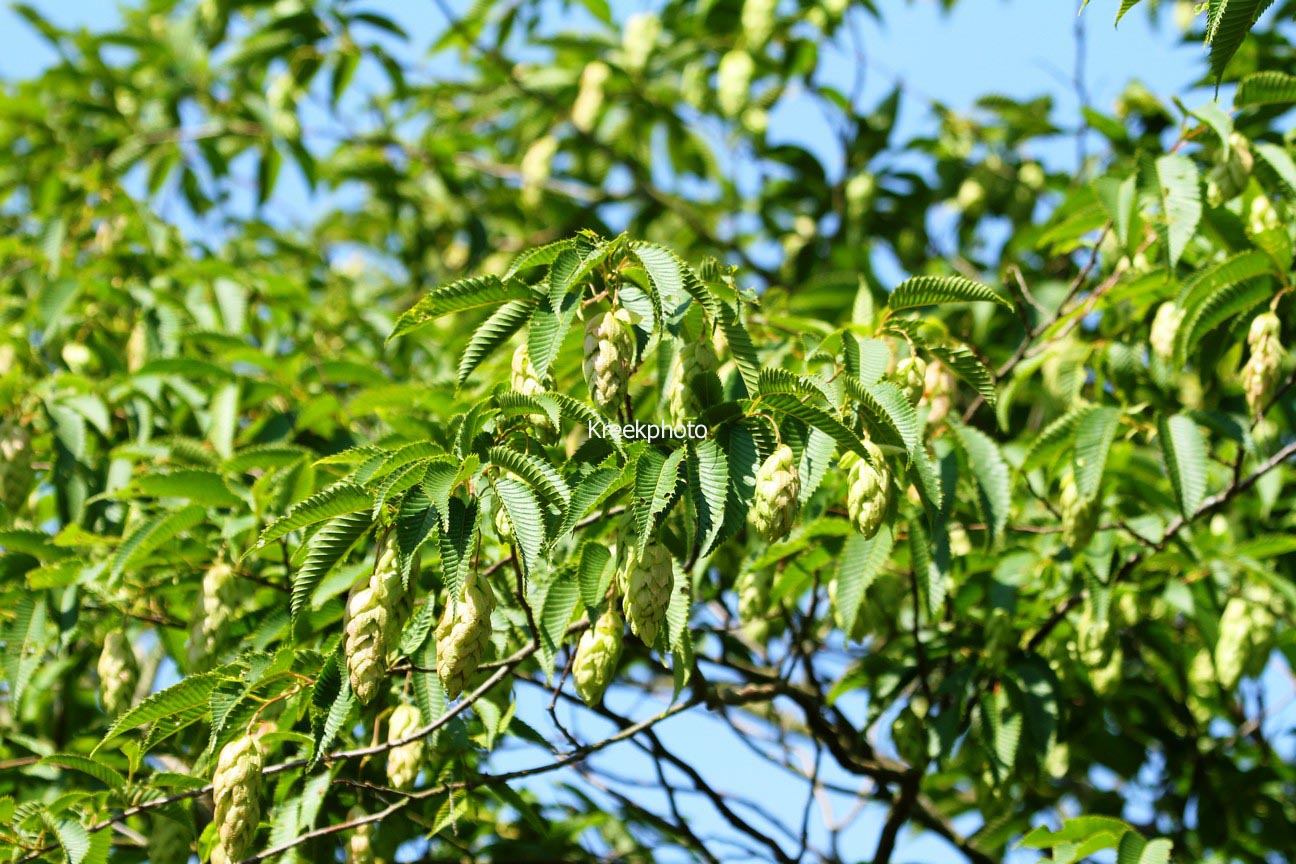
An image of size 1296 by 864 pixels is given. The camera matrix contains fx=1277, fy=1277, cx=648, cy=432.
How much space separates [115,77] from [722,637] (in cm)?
364

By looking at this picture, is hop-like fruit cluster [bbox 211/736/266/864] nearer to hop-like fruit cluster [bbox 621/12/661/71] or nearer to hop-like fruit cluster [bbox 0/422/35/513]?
hop-like fruit cluster [bbox 0/422/35/513]

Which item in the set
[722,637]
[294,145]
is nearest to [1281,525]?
[722,637]

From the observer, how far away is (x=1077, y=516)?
247cm

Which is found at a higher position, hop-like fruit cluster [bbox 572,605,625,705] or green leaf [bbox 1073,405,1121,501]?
green leaf [bbox 1073,405,1121,501]

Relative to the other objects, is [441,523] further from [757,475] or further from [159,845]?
[159,845]

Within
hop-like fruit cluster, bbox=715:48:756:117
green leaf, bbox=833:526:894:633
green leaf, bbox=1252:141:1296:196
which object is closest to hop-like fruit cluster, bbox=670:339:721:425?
green leaf, bbox=833:526:894:633

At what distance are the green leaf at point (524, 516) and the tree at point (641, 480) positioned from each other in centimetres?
3

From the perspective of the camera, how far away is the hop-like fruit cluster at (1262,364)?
238cm

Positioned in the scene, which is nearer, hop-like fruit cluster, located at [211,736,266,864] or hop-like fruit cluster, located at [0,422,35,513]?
hop-like fruit cluster, located at [211,736,266,864]

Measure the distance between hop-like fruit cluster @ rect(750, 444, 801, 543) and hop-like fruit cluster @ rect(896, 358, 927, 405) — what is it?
1.44 feet

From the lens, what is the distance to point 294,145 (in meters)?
4.79

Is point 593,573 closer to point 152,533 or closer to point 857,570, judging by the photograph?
point 857,570

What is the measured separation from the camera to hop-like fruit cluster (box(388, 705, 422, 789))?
2.21m

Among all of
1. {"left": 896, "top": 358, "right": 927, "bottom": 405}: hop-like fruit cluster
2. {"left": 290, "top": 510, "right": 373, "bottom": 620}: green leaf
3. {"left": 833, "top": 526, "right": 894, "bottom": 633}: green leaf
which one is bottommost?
{"left": 290, "top": 510, "right": 373, "bottom": 620}: green leaf
